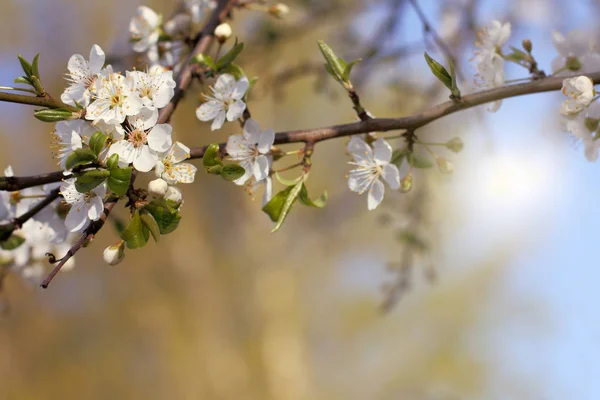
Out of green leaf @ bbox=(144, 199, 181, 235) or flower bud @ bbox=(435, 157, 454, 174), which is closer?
green leaf @ bbox=(144, 199, 181, 235)

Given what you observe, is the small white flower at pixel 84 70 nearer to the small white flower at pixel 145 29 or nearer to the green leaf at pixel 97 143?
the green leaf at pixel 97 143

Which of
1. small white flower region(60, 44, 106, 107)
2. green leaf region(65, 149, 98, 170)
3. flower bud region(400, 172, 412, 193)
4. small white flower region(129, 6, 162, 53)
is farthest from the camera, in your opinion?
small white flower region(129, 6, 162, 53)

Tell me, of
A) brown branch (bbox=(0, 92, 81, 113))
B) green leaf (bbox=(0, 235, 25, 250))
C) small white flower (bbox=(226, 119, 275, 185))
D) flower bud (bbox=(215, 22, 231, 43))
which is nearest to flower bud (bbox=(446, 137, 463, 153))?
small white flower (bbox=(226, 119, 275, 185))

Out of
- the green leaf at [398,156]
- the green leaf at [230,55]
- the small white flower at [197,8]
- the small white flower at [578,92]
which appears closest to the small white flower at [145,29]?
the small white flower at [197,8]

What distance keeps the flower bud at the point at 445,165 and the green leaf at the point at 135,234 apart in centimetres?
39

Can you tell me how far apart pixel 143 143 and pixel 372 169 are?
0.28 meters

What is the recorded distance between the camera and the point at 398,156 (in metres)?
0.62

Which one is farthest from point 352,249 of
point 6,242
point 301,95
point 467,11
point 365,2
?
point 6,242

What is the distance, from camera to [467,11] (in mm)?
1408

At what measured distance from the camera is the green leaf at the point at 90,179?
0.44 metres

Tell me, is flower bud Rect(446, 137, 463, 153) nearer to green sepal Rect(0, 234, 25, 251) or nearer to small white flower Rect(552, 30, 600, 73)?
small white flower Rect(552, 30, 600, 73)

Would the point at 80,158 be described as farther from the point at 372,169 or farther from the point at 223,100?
the point at 372,169

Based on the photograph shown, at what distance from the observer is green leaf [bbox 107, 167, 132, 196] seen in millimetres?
456

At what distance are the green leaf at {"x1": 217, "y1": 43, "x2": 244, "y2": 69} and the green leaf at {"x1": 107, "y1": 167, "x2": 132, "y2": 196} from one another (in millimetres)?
231
